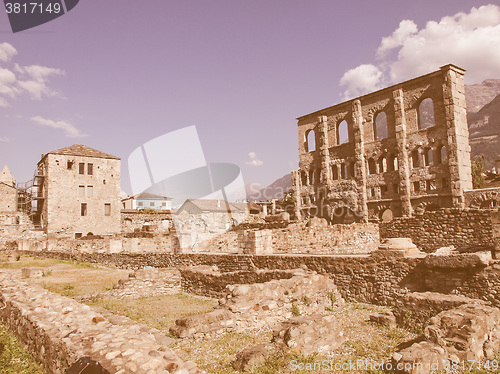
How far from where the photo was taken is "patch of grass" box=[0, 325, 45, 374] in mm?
5320

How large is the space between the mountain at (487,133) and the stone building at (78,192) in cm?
9125

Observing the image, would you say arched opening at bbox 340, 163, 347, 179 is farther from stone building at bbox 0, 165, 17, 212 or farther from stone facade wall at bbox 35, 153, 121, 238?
stone building at bbox 0, 165, 17, 212

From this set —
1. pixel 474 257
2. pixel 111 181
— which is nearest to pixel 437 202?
pixel 474 257

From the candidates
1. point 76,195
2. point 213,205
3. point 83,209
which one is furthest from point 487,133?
point 76,195

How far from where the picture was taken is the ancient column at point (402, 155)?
2839 centimetres

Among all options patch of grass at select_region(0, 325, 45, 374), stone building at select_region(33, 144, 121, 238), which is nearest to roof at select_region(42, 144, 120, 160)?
stone building at select_region(33, 144, 121, 238)

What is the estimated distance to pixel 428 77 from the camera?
2734cm

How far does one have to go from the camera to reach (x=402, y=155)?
1133 inches

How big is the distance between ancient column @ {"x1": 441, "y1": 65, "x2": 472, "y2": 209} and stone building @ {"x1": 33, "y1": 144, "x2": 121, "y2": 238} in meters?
37.0

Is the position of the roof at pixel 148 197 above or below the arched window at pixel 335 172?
above

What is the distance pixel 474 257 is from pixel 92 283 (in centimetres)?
1399

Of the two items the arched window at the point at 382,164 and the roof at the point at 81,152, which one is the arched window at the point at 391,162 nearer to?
the arched window at the point at 382,164

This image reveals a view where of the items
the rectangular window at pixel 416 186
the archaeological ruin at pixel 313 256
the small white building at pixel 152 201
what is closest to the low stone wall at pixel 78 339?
the archaeological ruin at pixel 313 256

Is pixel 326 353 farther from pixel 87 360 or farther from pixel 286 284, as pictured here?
pixel 87 360
